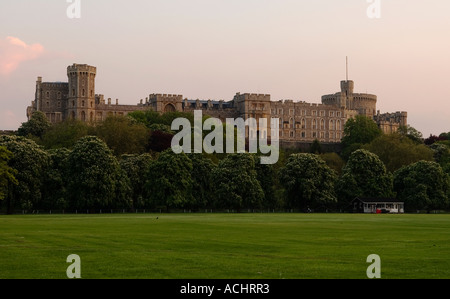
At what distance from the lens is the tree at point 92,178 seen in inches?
3265

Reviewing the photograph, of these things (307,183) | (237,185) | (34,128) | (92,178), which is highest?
(34,128)

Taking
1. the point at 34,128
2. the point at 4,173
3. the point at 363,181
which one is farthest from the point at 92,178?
the point at 34,128

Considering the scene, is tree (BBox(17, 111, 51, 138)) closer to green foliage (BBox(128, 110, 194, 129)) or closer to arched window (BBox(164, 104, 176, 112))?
green foliage (BBox(128, 110, 194, 129))

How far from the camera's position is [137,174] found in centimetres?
9281

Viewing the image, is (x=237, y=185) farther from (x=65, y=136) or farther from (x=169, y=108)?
(x=169, y=108)

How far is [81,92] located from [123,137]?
6342 centimetres

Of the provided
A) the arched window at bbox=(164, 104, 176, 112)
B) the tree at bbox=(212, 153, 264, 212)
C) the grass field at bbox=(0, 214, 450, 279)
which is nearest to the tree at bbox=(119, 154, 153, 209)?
the tree at bbox=(212, 153, 264, 212)

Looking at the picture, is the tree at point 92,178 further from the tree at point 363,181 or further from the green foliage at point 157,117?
the green foliage at point 157,117

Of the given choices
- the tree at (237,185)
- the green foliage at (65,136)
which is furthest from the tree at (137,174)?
the green foliage at (65,136)

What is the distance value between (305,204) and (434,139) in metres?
97.1

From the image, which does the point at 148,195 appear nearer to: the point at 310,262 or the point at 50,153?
the point at 50,153

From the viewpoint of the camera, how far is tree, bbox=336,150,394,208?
98188 mm

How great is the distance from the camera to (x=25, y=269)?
857 inches

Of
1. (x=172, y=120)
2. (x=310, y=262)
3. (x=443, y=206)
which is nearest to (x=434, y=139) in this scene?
(x=172, y=120)
